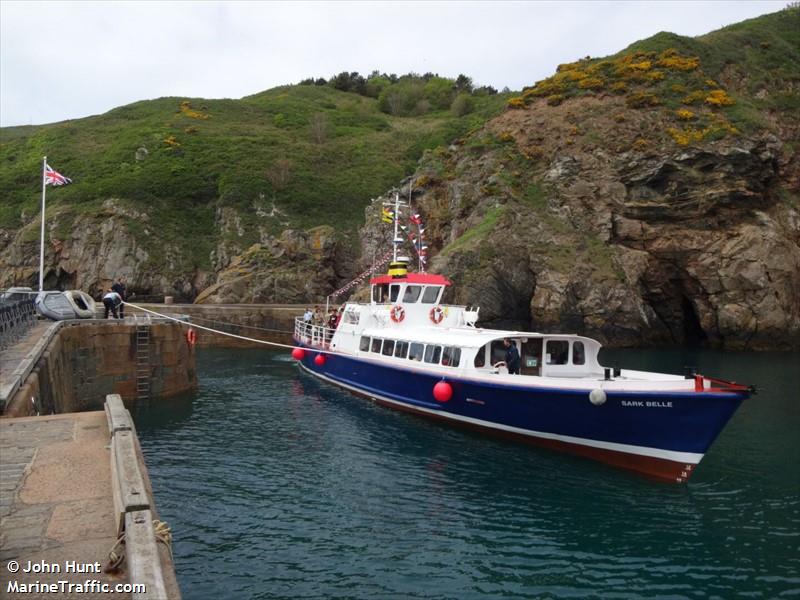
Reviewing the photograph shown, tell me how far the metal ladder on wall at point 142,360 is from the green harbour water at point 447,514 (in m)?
1.90

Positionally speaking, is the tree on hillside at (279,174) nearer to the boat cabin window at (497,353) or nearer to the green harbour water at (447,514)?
the green harbour water at (447,514)

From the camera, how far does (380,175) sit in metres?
81.2

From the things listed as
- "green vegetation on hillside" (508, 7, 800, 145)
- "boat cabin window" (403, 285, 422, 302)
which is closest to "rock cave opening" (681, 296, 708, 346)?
"green vegetation on hillside" (508, 7, 800, 145)

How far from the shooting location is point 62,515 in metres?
7.23

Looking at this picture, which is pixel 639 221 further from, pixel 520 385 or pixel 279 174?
pixel 279 174

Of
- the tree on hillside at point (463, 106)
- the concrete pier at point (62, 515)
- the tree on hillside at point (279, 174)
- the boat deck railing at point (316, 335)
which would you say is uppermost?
the tree on hillside at point (463, 106)

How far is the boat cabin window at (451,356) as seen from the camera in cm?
2128

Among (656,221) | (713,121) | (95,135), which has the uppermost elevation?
(95,135)

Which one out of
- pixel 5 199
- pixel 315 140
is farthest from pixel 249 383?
pixel 315 140

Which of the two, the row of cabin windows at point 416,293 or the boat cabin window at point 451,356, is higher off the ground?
the row of cabin windows at point 416,293

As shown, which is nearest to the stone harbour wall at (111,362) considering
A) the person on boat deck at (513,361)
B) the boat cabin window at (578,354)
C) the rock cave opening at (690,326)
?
the person on boat deck at (513,361)

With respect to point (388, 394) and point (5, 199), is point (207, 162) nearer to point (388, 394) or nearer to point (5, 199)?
point (5, 199)

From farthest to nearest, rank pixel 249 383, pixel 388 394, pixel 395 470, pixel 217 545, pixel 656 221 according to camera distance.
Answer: pixel 656 221
pixel 249 383
pixel 388 394
pixel 395 470
pixel 217 545

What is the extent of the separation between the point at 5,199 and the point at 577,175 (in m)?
67.8
